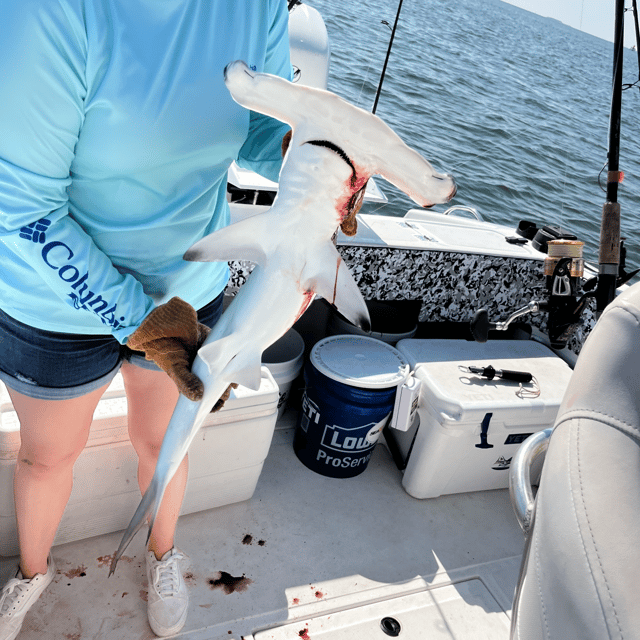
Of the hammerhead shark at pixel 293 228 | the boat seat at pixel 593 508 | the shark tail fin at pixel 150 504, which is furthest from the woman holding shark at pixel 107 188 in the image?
the boat seat at pixel 593 508

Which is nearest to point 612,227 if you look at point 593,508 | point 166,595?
point 593,508

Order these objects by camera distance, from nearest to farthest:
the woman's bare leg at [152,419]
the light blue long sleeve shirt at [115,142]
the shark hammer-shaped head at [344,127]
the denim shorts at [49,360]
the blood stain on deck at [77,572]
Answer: the shark hammer-shaped head at [344,127] < the light blue long sleeve shirt at [115,142] < the denim shorts at [49,360] < the woman's bare leg at [152,419] < the blood stain on deck at [77,572]

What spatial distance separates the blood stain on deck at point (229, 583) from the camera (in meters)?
1.88

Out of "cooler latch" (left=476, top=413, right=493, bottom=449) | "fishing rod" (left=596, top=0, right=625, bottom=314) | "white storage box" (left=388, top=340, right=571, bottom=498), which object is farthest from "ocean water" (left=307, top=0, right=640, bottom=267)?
"cooler latch" (left=476, top=413, right=493, bottom=449)

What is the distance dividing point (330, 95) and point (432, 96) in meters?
11.9

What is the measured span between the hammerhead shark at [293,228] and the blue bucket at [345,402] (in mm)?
1131

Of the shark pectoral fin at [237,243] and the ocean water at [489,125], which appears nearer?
the shark pectoral fin at [237,243]

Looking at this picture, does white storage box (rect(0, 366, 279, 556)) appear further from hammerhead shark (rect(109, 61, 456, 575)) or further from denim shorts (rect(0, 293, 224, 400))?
hammerhead shark (rect(109, 61, 456, 575))

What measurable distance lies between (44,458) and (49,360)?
0.93 ft

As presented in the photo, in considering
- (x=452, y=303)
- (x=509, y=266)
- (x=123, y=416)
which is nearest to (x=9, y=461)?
(x=123, y=416)

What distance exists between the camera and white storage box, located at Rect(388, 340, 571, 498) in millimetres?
2262

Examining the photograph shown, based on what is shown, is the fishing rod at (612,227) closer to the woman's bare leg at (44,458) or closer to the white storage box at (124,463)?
the white storage box at (124,463)

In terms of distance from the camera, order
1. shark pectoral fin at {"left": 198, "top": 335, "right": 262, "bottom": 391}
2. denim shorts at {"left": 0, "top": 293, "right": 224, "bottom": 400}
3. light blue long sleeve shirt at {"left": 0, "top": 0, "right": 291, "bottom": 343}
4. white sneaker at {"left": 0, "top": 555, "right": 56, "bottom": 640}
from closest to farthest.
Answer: light blue long sleeve shirt at {"left": 0, "top": 0, "right": 291, "bottom": 343} < shark pectoral fin at {"left": 198, "top": 335, "right": 262, "bottom": 391} < denim shorts at {"left": 0, "top": 293, "right": 224, "bottom": 400} < white sneaker at {"left": 0, "top": 555, "right": 56, "bottom": 640}

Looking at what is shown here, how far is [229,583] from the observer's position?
6.23ft
